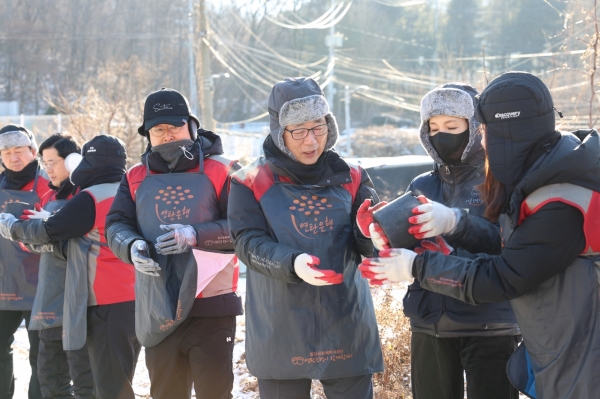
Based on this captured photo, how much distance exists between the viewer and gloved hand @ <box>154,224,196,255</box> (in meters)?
3.63

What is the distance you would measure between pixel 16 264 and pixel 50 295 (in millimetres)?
941

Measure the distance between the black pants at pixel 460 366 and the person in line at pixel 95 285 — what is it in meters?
1.96

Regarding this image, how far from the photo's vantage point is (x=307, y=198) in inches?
126

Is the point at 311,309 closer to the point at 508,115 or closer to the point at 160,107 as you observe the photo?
the point at 508,115

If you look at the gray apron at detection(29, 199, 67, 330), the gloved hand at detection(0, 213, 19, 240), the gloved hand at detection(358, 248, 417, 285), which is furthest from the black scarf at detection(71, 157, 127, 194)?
the gloved hand at detection(358, 248, 417, 285)

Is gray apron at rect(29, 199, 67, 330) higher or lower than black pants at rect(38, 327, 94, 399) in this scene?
higher

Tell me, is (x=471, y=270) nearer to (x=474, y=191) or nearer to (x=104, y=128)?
(x=474, y=191)

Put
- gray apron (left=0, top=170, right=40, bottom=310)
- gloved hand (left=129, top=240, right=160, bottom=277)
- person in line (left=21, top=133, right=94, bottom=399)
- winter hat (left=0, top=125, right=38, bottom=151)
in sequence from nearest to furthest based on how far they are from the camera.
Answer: gloved hand (left=129, top=240, right=160, bottom=277) < person in line (left=21, top=133, right=94, bottom=399) < gray apron (left=0, top=170, right=40, bottom=310) < winter hat (left=0, top=125, right=38, bottom=151)

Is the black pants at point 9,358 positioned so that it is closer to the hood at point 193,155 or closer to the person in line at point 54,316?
the person in line at point 54,316

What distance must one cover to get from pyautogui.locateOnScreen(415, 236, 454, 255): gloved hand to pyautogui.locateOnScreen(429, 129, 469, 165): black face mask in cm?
49

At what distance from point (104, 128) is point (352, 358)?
16.1m

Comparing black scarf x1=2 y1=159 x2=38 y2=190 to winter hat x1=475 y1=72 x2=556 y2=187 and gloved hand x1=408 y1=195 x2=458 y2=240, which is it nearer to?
gloved hand x1=408 y1=195 x2=458 y2=240

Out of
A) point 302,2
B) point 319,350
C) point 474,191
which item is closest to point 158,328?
point 319,350

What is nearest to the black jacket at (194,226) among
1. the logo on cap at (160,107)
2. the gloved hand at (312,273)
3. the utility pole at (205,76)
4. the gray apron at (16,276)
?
the logo on cap at (160,107)
